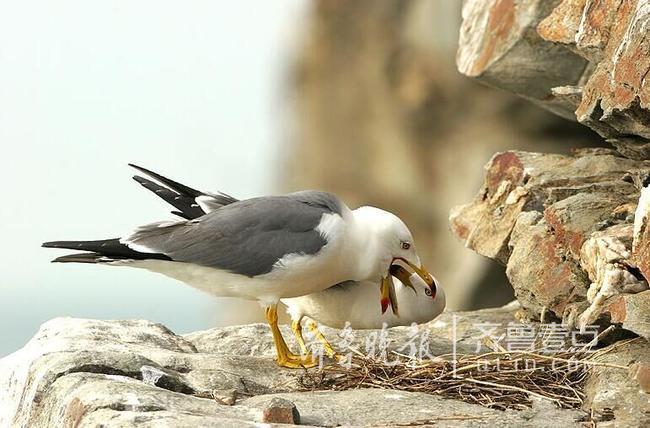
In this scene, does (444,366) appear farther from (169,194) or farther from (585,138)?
(585,138)

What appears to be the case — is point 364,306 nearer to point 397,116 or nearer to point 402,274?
point 402,274

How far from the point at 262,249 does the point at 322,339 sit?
23.8 inches

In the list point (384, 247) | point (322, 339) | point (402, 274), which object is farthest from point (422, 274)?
point (322, 339)

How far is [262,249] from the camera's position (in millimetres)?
5055

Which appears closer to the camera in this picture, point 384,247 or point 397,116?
point 384,247

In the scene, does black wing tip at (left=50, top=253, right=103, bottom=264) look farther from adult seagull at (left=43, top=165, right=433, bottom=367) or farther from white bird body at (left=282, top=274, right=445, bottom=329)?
white bird body at (left=282, top=274, right=445, bottom=329)

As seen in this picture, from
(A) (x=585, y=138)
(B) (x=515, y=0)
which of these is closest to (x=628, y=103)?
(B) (x=515, y=0)

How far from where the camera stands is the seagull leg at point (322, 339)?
5.29 m

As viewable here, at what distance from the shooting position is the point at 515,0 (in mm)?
6332

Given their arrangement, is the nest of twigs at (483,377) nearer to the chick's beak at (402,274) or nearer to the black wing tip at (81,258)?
the chick's beak at (402,274)

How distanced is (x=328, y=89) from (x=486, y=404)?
9.92 m

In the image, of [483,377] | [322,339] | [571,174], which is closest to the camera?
[483,377]

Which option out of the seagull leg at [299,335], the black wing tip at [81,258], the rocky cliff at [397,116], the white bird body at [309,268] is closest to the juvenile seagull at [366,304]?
the seagull leg at [299,335]

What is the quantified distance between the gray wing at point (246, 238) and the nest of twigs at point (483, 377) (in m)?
0.53
